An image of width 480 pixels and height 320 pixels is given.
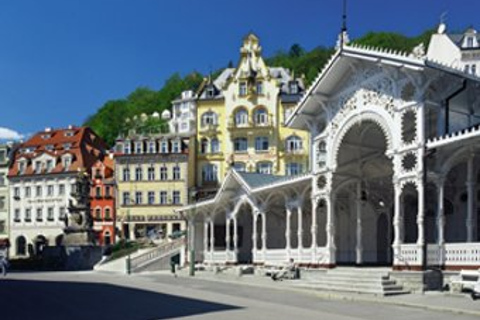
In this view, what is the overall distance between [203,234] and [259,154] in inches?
763

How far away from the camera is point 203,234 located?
44.3 m

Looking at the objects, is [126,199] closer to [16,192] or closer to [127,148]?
[127,148]

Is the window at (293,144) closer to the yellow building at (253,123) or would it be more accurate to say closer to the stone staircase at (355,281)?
→ the yellow building at (253,123)

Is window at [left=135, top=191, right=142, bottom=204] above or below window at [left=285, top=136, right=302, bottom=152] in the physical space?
below

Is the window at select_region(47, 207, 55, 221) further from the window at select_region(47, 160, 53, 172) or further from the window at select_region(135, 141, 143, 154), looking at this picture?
the window at select_region(135, 141, 143, 154)

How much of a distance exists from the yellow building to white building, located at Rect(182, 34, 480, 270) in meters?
23.2

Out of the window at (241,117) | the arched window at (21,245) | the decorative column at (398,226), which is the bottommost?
the arched window at (21,245)

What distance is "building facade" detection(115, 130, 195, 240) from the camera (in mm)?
65000

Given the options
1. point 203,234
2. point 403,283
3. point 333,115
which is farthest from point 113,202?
point 403,283

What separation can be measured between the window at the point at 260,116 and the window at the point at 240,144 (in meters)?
2.18

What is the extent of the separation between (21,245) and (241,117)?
29.7 meters

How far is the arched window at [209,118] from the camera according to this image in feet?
210

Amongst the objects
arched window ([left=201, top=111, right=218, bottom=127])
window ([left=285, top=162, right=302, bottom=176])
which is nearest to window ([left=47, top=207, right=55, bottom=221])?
arched window ([left=201, top=111, right=218, bottom=127])

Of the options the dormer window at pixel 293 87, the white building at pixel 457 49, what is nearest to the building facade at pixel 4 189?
the dormer window at pixel 293 87
